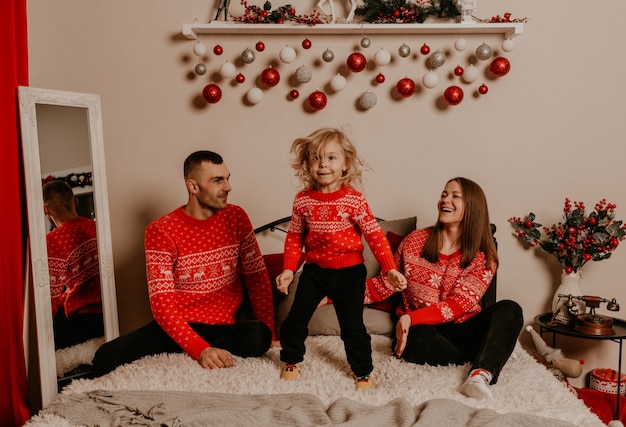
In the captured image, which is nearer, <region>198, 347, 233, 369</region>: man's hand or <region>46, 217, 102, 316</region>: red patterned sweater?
<region>198, 347, 233, 369</region>: man's hand

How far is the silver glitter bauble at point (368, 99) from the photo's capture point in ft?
9.09

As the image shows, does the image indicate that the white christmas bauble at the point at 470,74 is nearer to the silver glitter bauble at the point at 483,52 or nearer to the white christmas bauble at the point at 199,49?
the silver glitter bauble at the point at 483,52

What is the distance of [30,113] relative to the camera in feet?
7.61

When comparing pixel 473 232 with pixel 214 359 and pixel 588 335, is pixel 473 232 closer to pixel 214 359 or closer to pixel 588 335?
pixel 588 335

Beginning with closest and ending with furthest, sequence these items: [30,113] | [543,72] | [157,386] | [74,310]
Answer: [157,386], [30,113], [74,310], [543,72]

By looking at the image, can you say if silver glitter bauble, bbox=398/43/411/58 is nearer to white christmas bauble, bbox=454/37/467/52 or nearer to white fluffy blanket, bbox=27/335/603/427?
white christmas bauble, bbox=454/37/467/52

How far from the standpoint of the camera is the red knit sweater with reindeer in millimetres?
2127

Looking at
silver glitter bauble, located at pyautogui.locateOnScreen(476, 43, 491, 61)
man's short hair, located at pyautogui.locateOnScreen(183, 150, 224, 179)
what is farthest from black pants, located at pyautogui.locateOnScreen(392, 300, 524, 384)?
silver glitter bauble, located at pyautogui.locateOnScreen(476, 43, 491, 61)

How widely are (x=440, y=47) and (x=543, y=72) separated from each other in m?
0.53

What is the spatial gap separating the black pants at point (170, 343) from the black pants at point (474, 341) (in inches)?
22.4

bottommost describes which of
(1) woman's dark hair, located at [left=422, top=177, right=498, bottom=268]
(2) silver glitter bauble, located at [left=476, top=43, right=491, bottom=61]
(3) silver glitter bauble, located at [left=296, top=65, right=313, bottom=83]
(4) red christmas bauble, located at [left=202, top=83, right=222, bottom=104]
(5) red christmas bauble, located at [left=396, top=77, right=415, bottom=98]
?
(1) woman's dark hair, located at [left=422, top=177, right=498, bottom=268]

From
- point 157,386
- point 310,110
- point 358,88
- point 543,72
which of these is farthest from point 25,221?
point 543,72

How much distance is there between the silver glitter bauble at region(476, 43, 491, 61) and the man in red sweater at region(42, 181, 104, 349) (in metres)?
1.99

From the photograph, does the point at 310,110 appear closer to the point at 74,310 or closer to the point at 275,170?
the point at 275,170
